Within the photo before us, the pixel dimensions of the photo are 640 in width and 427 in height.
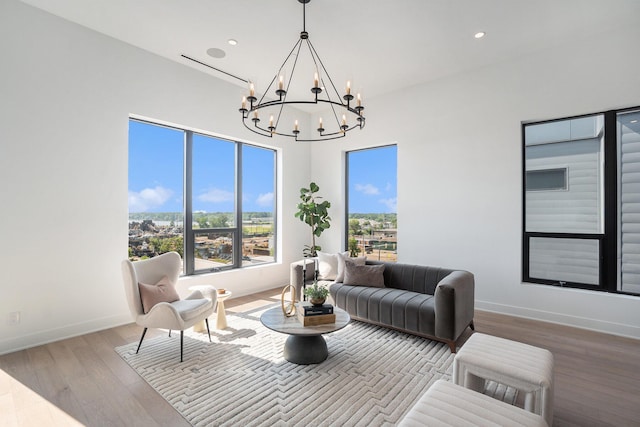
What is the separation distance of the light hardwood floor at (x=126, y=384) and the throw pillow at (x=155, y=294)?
0.53 meters

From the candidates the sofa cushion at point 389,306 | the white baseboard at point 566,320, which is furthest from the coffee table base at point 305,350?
the white baseboard at point 566,320

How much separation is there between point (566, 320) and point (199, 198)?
16.9 ft

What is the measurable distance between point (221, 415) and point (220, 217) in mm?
3297

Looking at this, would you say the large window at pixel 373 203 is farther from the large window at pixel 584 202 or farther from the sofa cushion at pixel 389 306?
the large window at pixel 584 202

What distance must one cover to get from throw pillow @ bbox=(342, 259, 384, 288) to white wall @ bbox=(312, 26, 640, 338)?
119cm

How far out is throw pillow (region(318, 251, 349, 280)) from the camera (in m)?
4.36

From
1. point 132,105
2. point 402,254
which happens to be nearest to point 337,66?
point 132,105

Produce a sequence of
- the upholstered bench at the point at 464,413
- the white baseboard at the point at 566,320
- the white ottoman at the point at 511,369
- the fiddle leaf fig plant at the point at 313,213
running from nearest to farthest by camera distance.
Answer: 1. the upholstered bench at the point at 464,413
2. the white ottoman at the point at 511,369
3. the white baseboard at the point at 566,320
4. the fiddle leaf fig plant at the point at 313,213

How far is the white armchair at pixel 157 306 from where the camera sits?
9.15ft

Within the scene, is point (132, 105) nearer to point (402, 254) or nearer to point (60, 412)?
point (60, 412)

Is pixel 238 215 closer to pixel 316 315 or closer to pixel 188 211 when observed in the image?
pixel 188 211

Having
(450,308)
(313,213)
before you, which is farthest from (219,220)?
(450,308)

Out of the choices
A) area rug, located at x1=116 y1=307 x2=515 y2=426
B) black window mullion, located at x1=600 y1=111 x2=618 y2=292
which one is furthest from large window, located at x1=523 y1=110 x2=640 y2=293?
area rug, located at x1=116 y1=307 x2=515 y2=426

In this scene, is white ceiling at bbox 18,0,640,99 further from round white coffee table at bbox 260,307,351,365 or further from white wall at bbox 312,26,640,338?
round white coffee table at bbox 260,307,351,365
